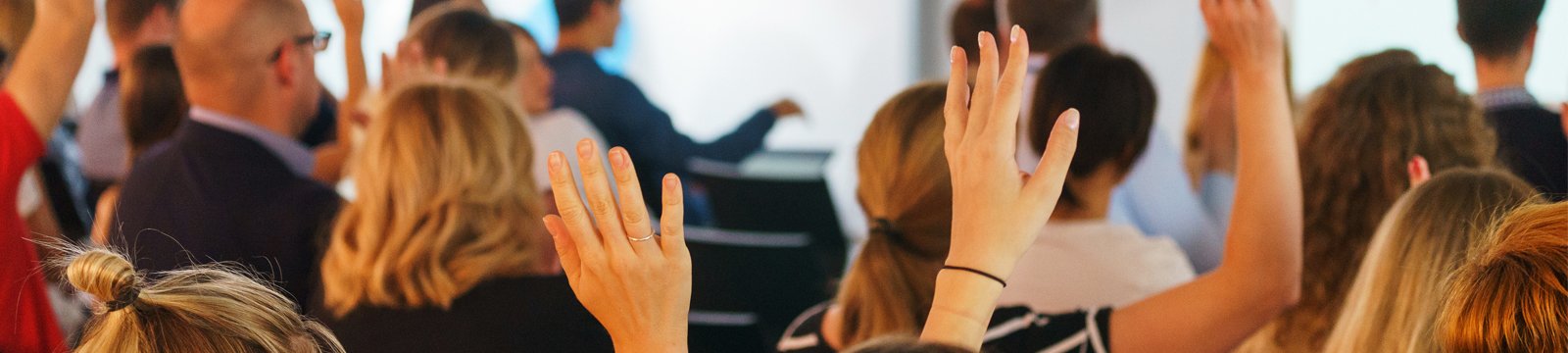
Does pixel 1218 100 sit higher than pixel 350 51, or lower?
lower

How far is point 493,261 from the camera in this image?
1674 millimetres

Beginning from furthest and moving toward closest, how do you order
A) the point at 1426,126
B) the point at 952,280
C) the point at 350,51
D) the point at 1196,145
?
the point at 1196,145 < the point at 350,51 < the point at 1426,126 < the point at 952,280

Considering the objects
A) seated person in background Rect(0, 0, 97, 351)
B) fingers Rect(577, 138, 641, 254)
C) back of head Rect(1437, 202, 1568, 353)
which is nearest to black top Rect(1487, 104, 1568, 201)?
back of head Rect(1437, 202, 1568, 353)

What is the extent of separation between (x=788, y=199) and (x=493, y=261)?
6.19 ft

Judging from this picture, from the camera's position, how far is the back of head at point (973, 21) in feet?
11.0

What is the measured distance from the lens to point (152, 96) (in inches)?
108

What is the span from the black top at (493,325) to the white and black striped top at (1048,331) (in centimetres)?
54

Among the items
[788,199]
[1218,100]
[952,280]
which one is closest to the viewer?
[952,280]

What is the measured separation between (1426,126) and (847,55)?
14.6ft

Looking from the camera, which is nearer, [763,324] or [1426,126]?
[1426,126]

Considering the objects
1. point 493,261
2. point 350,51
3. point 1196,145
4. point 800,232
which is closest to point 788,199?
point 800,232

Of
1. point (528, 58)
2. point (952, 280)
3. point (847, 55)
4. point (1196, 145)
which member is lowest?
point (847, 55)

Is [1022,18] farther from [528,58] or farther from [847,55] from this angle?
[847,55]

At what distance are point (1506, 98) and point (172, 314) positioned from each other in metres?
1.77
